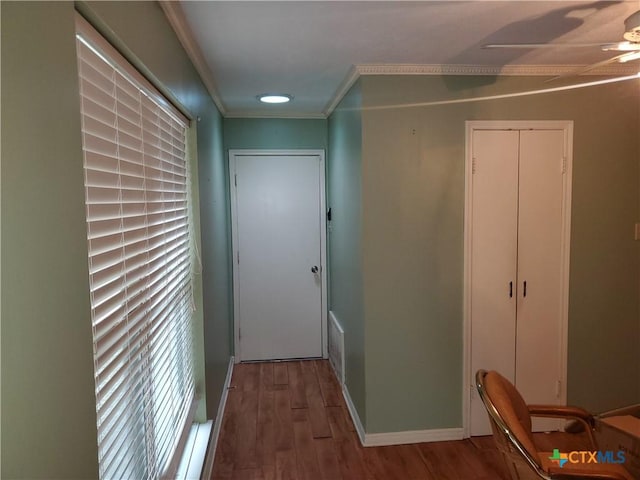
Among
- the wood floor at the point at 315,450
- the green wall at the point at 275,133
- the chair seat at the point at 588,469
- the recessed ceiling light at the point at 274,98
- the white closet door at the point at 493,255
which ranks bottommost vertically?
the wood floor at the point at 315,450

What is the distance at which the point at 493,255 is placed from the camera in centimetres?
279

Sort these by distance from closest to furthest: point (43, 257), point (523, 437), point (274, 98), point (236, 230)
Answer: point (43, 257), point (523, 437), point (274, 98), point (236, 230)

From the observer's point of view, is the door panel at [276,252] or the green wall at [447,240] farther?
the door panel at [276,252]

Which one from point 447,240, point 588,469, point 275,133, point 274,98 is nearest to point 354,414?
point 447,240

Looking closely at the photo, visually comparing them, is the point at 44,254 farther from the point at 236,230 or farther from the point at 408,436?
the point at 236,230

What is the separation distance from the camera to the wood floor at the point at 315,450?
252 centimetres

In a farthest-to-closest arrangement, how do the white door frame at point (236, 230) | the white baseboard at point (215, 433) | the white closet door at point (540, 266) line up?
the white door frame at point (236, 230)
the white closet door at point (540, 266)
the white baseboard at point (215, 433)

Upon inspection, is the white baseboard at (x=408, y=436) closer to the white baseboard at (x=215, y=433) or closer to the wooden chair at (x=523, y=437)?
the white baseboard at (x=215, y=433)

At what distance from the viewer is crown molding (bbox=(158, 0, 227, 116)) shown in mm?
1708

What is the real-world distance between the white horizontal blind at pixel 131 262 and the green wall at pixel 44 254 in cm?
16

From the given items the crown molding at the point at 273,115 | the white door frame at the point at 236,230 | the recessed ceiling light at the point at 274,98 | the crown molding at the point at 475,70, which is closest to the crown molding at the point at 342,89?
the crown molding at the point at 475,70

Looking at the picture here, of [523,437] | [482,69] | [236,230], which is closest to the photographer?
[523,437]

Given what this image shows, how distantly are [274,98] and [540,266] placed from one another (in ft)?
7.50

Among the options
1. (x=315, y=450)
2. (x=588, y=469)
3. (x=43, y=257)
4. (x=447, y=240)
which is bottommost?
(x=315, y=450)
